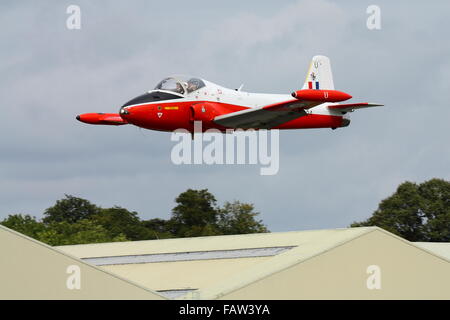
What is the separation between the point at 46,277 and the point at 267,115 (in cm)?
1597

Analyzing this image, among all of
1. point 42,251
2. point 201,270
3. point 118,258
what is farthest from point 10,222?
point 42,251

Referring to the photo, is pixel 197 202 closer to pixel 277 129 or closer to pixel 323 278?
pixel 277 129

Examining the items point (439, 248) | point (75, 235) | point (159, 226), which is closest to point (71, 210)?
point (159, 226)

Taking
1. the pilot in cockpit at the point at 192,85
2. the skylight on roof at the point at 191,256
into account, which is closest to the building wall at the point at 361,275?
the skylight on roof at the point at 191,256

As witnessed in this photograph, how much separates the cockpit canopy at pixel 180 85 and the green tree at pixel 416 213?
57157mm

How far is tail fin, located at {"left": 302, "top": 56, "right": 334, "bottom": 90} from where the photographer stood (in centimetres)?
5166

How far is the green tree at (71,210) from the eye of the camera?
118562 millimetres

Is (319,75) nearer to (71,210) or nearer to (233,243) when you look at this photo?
(233,243)

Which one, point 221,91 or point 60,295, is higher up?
point 221,91

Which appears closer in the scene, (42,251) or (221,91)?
(42,251)

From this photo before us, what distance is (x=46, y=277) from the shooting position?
3622 centimetres

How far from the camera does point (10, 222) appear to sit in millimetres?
95812

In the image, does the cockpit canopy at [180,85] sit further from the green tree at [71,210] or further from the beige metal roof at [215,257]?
the green tree at [71,210]
